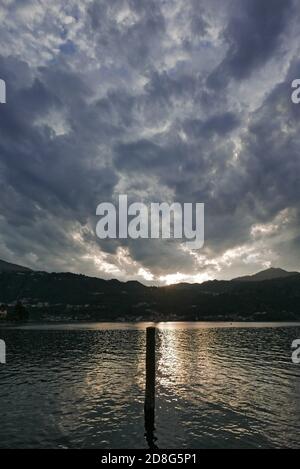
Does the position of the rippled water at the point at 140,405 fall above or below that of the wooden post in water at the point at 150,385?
below

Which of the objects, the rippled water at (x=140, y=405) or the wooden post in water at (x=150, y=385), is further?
the wooden post in water at (x=150, y=385)

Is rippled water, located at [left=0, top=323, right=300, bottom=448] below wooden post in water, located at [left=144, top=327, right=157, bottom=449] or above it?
below

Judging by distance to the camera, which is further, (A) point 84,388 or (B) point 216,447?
(A) point 84,388

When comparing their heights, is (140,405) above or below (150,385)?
below

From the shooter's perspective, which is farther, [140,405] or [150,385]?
[140,405]

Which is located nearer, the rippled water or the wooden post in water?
the rippled water

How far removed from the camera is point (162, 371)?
5691 centimetres

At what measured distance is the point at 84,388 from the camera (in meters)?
41.1

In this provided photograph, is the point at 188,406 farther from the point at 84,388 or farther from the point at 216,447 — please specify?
the point at 84,388

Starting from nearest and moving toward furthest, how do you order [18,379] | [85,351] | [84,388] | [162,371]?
[84,388], [18,379], [162,371], [85,351]
